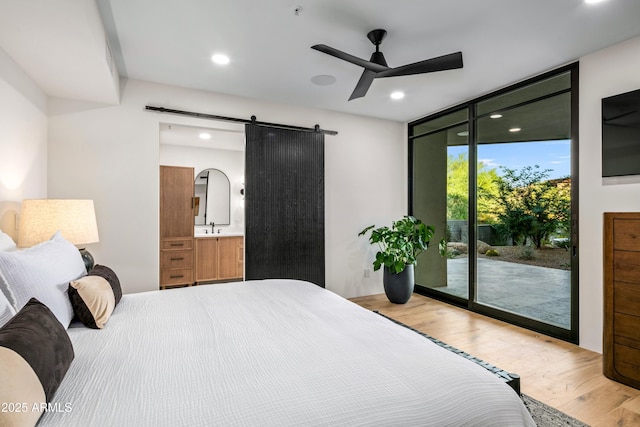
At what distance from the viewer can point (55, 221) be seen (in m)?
2.33

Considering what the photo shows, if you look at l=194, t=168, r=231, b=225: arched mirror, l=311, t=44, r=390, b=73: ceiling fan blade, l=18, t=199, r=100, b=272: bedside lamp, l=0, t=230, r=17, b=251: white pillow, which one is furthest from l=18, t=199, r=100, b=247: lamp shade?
l=194, t=168, r=231, b=225: arched mirror

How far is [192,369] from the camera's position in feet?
3.83

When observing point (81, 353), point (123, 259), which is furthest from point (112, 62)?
point (81, 353)

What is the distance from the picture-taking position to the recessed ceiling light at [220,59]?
2.81m

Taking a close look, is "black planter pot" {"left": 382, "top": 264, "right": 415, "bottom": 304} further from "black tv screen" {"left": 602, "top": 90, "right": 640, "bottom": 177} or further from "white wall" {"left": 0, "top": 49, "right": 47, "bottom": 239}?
"white wall" {"left": 0, "top": 49, "right": 47, "bottom": 239}

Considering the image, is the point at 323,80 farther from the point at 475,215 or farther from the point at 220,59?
the point at 475,215

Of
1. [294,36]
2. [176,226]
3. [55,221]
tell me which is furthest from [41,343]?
[176,226]

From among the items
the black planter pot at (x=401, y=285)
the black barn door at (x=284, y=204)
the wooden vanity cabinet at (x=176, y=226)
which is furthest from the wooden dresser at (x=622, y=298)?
the wooden vanity cabinet at (x=176, y=226)

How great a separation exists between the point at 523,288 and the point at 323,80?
10.1 ft

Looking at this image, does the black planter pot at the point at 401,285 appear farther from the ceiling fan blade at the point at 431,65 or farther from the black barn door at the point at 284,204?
the ceiling fan blade at the point at 431,65

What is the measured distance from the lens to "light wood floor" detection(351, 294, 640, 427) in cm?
205

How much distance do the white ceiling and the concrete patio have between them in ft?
6.58

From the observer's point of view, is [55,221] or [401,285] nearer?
[55,221]

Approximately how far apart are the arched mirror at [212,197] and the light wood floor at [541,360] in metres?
3.38
